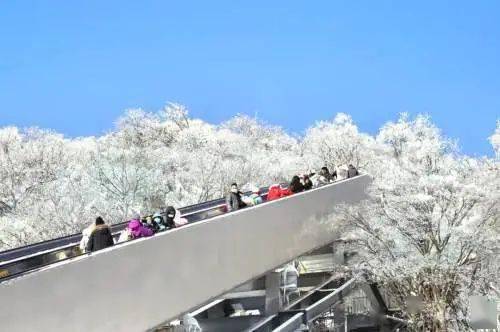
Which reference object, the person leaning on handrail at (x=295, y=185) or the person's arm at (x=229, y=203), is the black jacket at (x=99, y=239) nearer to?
the person's arm at (x=229, y=203)

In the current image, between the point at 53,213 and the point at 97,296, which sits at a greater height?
the point at 53,213

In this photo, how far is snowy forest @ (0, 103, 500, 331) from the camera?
18578mm

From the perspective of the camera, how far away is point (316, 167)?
5291 centimetres

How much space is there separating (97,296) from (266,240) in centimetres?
643

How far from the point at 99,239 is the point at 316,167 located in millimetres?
43507

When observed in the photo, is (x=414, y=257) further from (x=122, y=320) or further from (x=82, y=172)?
(x=82, y=172)

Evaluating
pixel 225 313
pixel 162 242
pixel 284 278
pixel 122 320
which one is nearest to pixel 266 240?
pixel 284 278

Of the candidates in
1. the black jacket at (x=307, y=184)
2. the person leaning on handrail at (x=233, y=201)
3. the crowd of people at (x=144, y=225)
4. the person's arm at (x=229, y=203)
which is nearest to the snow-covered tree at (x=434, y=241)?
the black jacket at (x=307, y=184)

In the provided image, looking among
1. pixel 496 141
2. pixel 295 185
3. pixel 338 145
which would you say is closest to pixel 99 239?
pixel 295 185

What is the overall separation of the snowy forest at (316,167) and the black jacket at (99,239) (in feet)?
33.2

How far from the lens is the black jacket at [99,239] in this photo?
9.84m

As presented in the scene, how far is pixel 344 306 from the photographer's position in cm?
2002

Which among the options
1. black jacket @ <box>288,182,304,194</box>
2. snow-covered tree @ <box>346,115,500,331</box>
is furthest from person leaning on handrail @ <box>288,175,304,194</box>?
snow-covered tree @ <box>346,115,500,331</box>

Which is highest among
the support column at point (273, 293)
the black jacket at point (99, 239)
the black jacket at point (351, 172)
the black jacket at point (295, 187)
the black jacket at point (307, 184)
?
the black jacket at point (351, 172)
